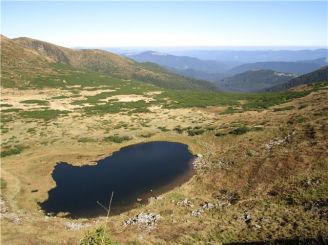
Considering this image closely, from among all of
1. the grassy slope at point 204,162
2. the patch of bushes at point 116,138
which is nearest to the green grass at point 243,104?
the grassy slope at point 204,162

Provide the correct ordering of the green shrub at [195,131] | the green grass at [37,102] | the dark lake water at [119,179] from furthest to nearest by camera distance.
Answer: the green grass at [37,102] < the green shrub at [195,131] < the dark lake water at [119,179]

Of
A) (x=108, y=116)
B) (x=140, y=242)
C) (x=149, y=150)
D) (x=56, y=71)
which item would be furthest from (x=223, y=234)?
(x=56, y=71)

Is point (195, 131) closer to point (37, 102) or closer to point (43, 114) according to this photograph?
point (43, 114)

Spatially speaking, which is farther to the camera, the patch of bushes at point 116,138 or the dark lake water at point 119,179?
the patch of bushes at point 116,138

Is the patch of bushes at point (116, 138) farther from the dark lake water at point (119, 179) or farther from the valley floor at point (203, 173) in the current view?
the dark lake water at point (119, 179)

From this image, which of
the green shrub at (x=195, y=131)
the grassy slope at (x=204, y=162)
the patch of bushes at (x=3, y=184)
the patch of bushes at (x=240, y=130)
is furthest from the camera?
the green shrub at (x=195, y=131)

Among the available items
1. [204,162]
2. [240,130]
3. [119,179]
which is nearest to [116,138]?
[119,179]

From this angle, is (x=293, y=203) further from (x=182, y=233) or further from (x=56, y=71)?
(x=56, y=71)
